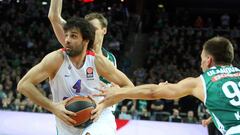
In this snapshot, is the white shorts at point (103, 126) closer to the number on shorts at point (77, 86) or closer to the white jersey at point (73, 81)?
the white jersey at point (73, 81)

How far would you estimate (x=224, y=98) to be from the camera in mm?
3531

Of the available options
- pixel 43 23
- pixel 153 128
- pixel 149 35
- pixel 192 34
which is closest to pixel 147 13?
pixel 149 35

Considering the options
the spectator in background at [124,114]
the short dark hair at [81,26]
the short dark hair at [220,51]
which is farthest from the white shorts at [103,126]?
the spectator in background at [124,114]

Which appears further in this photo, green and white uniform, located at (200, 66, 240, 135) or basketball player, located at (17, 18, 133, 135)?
basketball player, located at (17, 18, 133, 135)

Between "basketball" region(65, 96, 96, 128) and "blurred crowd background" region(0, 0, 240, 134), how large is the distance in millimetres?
8209

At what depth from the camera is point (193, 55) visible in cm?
1645

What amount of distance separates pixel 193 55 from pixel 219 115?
13.0 metres

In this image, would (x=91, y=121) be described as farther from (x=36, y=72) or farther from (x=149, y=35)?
(x=149, y=35)

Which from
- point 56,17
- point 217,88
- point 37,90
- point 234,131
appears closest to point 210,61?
point 217,88

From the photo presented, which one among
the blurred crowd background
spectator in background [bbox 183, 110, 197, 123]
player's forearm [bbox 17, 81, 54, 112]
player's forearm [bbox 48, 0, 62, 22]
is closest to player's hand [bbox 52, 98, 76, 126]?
player's forearm [bbox 17, 81, 54, 112]

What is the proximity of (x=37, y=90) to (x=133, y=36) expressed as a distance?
14248mm

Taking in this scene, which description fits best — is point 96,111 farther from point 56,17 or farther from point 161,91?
point 56,17

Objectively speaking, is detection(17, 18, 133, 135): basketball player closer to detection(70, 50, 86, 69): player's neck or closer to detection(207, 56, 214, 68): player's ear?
detection(70, 50, 86, 69): player's neck

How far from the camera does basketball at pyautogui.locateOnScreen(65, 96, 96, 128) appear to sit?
4.28 m
